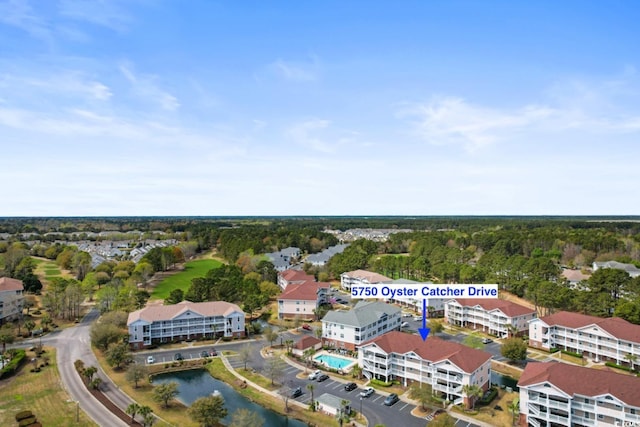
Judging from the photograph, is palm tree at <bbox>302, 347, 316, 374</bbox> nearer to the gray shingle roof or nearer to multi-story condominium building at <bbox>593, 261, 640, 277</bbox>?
the gray shingle roof

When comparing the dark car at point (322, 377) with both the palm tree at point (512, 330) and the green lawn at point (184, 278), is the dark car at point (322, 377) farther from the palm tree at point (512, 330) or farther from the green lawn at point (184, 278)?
the green lawn at point (184, 278)

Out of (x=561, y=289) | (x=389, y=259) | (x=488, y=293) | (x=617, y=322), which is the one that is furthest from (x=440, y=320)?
(x=389, y=259)

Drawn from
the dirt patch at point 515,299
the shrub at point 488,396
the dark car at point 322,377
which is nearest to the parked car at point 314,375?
the dark car at point 322,377

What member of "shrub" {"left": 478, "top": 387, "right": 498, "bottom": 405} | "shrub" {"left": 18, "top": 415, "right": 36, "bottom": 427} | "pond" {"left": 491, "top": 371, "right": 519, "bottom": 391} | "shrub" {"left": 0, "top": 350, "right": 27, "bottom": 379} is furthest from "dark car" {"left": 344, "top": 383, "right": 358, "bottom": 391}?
"shrub" {"left": 0, "top": 350, "right": 27, "bottom": 379}

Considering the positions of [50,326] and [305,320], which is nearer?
[50,326]

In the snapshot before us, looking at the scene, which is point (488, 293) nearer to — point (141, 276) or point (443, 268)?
point (443, 268)

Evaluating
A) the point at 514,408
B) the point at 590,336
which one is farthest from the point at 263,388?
the point at 590,336
